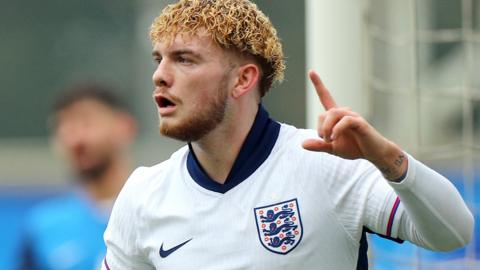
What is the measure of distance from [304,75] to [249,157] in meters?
7.23

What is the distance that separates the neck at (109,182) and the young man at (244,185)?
1.80m

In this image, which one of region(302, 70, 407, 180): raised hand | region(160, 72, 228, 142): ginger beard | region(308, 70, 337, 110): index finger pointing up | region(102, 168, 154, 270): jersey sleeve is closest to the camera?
region(302, 70, 407, 180): raised hand

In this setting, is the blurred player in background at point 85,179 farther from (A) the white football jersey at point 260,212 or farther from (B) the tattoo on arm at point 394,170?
(B) the tattoo on arm at point 394,170

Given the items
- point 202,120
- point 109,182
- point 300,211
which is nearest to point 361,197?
point 300,211

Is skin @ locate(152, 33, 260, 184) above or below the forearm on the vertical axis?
above

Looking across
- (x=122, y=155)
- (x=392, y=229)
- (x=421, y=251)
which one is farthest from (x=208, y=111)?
(x=122, y=155)

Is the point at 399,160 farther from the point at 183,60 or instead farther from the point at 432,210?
the point at 183,60

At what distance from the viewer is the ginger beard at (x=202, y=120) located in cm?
362

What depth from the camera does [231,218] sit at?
3.58 metres

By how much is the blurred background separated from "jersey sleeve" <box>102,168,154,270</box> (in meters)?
1.12

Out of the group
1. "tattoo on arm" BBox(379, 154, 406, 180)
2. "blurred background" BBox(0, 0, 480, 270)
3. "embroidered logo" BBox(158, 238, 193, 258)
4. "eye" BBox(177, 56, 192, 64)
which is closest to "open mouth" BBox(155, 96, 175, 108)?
"eye" BBox(177, 56, 192, 64)

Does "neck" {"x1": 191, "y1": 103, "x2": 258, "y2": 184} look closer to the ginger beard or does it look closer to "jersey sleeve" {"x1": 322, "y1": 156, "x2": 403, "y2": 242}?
the ginger beard

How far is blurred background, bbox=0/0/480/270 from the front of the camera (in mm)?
4758

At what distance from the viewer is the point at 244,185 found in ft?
11.9
